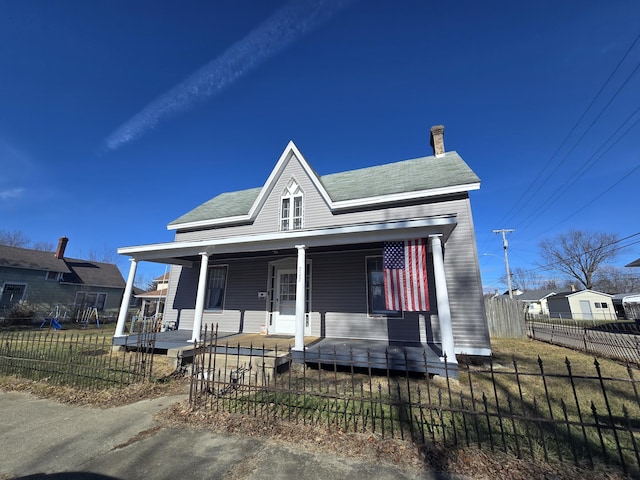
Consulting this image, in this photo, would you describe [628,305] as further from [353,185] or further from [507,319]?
[353,185]

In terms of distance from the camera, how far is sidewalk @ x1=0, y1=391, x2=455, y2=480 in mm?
3039

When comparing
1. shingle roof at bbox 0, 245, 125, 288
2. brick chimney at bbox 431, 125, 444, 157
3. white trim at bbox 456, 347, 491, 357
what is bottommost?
white trim at bbox 456, 347, 491, 357

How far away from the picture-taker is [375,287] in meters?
9.54

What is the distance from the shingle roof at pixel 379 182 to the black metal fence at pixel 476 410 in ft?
19.8

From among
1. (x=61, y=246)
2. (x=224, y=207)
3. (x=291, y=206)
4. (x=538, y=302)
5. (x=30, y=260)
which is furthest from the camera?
(x=538, y=302)

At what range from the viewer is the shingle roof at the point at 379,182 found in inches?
386

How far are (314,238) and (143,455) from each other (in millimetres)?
5660

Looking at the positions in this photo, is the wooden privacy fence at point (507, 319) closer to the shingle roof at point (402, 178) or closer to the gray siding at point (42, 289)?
the shingle roof at point (402, 178)

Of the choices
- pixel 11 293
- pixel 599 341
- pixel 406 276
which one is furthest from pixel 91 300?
pixel 599 341

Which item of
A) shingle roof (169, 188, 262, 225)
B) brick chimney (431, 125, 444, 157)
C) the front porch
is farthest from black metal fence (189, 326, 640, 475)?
brick chimney (431, 125, 444, 157)

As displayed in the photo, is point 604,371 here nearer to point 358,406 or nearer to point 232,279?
point 358,406

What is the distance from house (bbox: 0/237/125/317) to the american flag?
2755 cm

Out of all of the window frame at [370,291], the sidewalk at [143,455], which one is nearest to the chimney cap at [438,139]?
the window frame at [370,291]

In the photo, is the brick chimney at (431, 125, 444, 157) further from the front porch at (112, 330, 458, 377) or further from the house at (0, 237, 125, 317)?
the house at (0, 237, 125, 317)
